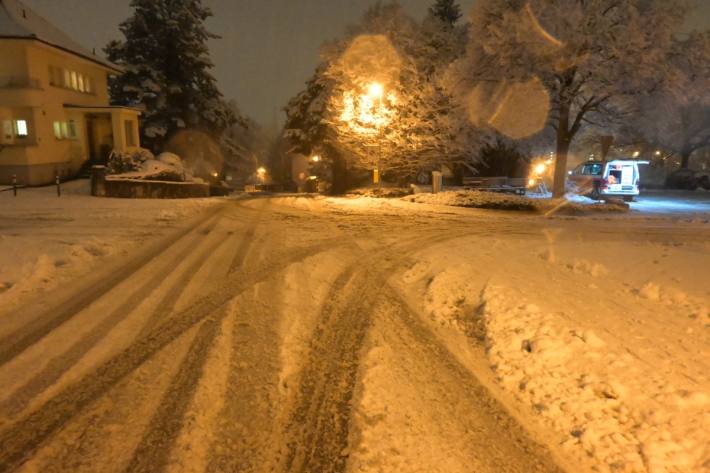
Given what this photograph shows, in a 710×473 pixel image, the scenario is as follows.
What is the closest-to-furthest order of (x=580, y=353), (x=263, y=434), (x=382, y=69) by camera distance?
(x=263, y=434) < (x=580, y=353) < (x=382, y=69)

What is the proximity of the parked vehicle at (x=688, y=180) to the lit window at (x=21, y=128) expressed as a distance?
133 ft

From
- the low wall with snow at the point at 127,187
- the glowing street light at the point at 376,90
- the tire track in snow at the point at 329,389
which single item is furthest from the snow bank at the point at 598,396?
the glowing street light at the point at 376,90

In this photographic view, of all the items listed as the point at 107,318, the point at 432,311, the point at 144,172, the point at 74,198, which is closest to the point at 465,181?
the point at 144,172

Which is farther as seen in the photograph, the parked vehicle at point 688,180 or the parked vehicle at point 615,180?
the parked vehicle at point 688,180

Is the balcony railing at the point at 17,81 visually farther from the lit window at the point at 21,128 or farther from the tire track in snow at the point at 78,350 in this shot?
the tire track in snow at the point at 78,350

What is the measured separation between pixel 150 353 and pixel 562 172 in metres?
21.7

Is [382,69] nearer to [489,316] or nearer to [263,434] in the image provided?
[489,316]

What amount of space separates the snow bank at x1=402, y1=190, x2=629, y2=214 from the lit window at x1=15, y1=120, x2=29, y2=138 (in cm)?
1970

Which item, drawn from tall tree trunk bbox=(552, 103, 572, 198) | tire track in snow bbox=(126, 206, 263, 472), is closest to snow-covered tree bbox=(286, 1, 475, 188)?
tall tree trunk bbox=(552, 103, 572, 198)

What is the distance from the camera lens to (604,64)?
19.2 m

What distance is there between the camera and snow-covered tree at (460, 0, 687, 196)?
732 inches

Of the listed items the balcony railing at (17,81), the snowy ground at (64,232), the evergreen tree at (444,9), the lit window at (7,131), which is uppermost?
the evergreen tree at (444,9)

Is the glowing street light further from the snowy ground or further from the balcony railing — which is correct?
the balcony railing

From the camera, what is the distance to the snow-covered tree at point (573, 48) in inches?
732
